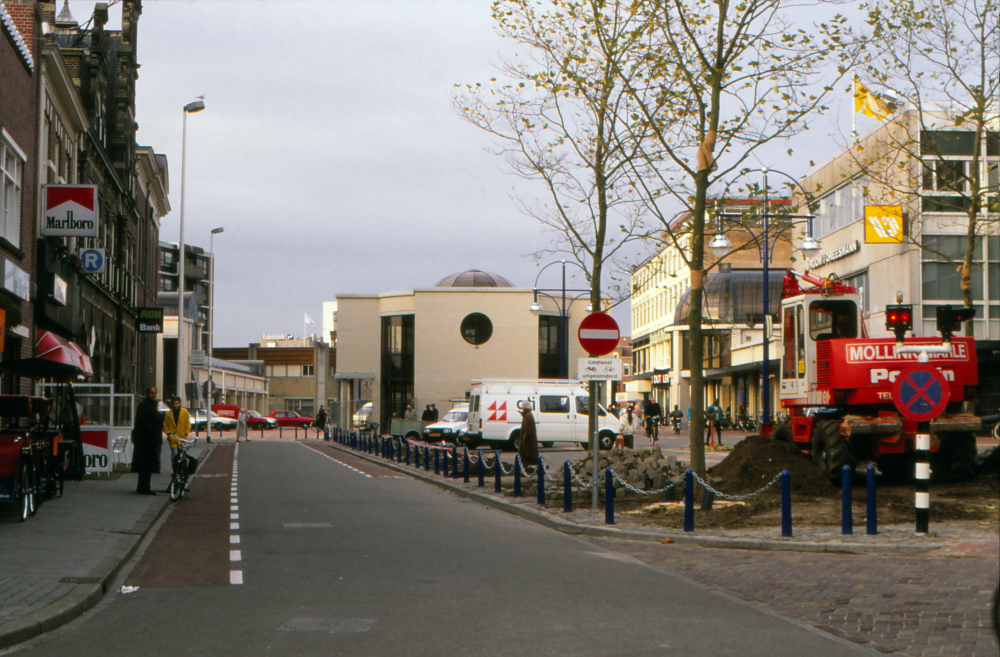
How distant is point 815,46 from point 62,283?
17926mm

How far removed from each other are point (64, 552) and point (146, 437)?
7293 millimetres

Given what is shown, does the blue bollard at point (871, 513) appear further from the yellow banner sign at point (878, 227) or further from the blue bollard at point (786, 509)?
the yellow banner sign at point (878, 227)

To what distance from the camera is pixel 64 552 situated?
434 inches

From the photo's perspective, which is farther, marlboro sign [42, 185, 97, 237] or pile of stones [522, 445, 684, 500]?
marlboro sign [42, 185, 97, 237]

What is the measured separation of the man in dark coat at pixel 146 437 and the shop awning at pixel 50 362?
1.52 metres

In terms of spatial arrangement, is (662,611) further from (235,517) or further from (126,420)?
(126,420)

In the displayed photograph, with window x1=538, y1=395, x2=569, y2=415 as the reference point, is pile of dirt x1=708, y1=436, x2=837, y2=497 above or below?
below

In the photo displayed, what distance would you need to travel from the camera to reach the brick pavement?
24.5ft

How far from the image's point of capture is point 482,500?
19.3 m

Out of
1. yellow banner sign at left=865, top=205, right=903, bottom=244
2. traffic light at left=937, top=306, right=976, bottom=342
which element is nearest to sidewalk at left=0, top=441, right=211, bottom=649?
traffic light at left=937, top=306, right=976, bottom=342

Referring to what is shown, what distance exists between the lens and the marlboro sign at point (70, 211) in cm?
2391

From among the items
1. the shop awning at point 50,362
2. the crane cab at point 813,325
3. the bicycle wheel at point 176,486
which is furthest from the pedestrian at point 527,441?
the shop awning at point 50,362

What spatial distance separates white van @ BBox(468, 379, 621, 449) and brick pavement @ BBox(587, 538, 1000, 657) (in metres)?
24.4

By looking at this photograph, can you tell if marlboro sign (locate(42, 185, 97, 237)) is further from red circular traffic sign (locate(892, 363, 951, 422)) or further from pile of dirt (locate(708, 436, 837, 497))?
red circular traffic sign (locate(892, 363, 951, 422))
